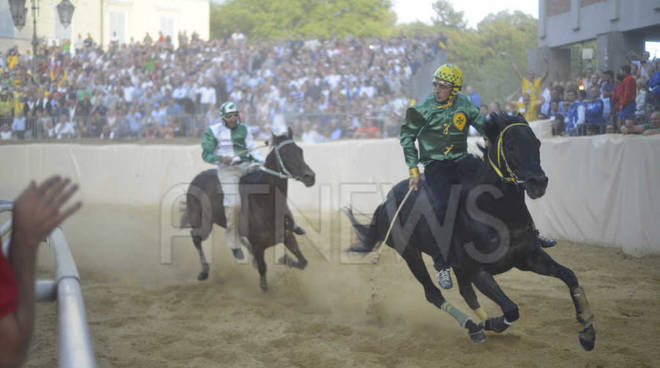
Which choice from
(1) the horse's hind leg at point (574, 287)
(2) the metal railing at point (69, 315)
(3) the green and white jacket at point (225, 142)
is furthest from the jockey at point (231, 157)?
(2) the metal railing at point (69, 315)

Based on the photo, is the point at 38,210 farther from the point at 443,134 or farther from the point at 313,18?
the point at 313,18

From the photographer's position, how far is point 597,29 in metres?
18.0

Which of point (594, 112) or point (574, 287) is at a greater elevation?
point (594, 112)

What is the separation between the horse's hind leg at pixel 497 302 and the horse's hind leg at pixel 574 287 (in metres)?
0.28

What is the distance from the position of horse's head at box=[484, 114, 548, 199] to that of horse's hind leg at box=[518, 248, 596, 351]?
609 mm

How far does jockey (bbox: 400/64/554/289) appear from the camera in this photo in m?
5.99

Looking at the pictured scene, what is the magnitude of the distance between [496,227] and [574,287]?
0.75 meters

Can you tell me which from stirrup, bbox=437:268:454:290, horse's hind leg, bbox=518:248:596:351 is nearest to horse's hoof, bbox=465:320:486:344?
stirrup, bbox=437:268:454:290

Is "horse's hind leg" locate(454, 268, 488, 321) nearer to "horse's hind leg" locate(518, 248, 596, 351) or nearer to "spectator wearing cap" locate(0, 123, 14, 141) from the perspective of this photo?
"horse's hind leg" locate(518, 248, 596, 351)

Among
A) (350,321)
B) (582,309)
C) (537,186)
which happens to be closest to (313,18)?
(350,321)

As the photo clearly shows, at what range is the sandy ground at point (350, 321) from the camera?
17.8ft

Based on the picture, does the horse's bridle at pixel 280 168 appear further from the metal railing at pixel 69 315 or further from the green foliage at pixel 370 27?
the green foliage at pixel 370 27

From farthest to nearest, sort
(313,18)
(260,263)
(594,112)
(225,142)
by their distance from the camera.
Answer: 1. (313,18)
2. (594,112)
3. (225,142)
4. (260,263)

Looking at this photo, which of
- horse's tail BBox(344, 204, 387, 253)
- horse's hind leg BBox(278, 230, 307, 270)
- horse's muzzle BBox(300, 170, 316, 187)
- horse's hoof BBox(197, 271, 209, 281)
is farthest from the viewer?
horse's hoof BBox(197, 271, 209, 281)
